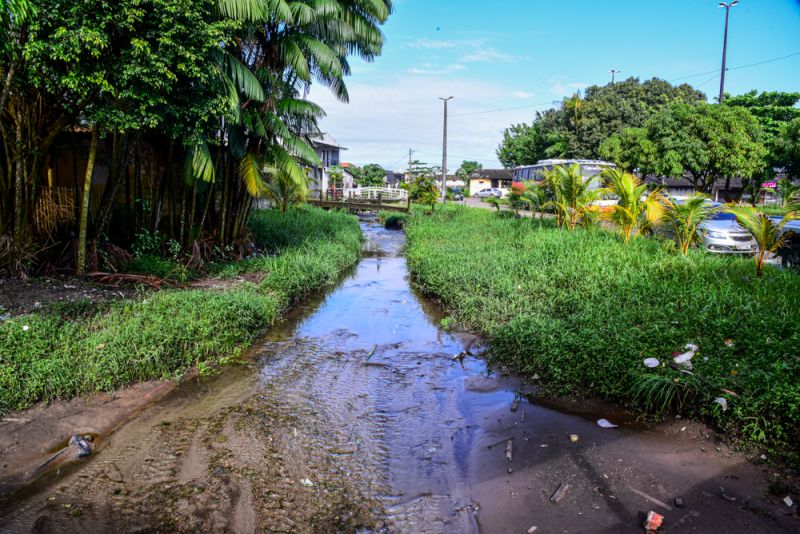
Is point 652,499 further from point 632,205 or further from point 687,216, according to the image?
point 632,205

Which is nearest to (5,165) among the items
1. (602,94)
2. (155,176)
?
(155,176)

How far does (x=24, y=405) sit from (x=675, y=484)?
522 centimetres

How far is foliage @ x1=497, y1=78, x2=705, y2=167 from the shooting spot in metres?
33.8

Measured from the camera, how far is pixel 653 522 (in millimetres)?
3133

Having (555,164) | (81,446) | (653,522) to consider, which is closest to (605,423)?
(653,522)

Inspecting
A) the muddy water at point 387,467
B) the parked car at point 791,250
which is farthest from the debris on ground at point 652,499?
the parked car at point 791,250

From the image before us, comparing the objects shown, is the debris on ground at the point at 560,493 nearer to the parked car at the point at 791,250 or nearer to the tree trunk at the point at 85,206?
the tree trunk at the point at 85,206

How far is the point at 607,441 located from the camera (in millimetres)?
4250

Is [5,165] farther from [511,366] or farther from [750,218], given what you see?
[750,218]

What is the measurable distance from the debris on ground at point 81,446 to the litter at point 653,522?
4.04 m

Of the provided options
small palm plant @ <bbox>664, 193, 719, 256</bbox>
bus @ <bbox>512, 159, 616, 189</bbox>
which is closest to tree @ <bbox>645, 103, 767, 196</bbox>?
bus @ <bbox>512, 159, 616, 189</bbox>

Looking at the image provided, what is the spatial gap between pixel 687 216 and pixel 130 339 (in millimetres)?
8651

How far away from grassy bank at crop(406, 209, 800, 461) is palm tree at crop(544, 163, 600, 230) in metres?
1.77

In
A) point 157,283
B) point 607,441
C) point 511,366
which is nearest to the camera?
point 607,441
